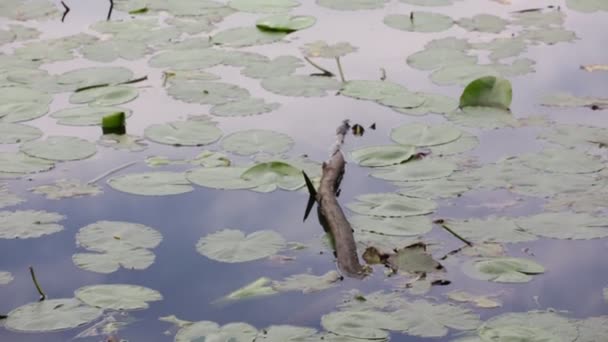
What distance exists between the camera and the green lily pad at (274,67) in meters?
3.94

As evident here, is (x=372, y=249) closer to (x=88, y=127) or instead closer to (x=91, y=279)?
Answer: (x=91, y=279)

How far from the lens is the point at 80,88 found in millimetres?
3828

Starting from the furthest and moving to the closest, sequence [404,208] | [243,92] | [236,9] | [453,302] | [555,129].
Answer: [236,9], [243,92], [555,129], [404,208], [453,302]

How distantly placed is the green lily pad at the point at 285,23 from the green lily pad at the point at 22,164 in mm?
1331

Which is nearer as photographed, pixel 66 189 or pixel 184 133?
pixel 66 189

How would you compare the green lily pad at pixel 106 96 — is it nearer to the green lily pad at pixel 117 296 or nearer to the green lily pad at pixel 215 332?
the green lily pad at pixel 117 296

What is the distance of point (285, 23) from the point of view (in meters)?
4.43

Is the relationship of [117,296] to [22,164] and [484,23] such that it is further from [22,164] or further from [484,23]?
[484,23]

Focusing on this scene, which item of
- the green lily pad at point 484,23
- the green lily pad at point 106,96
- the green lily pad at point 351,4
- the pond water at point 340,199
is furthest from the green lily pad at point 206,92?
the green lily pad at point 484,23

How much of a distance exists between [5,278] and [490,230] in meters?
1.23

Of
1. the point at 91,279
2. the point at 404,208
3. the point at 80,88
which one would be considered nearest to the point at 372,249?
the point at 404,208

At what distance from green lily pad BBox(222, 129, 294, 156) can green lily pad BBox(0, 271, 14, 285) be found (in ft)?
2.80

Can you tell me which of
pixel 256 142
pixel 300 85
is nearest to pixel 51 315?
pixel 256 142

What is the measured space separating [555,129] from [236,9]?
1.62 m
